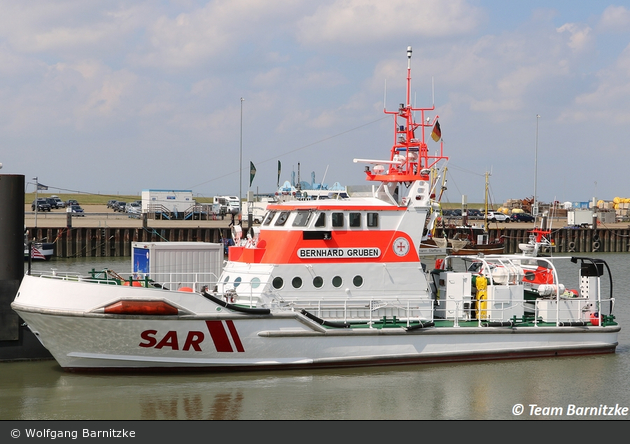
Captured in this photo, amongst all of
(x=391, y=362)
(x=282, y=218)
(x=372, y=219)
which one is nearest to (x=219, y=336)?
(x=282, y=218)

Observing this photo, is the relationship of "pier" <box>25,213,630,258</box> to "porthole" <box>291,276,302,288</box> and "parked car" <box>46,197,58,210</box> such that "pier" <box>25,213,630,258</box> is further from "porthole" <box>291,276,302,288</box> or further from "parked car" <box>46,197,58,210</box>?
"porthole" <box>291,276,302,288</box>

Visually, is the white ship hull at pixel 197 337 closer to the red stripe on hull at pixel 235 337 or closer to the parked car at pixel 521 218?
the red stripe on hull at pixel 235 337

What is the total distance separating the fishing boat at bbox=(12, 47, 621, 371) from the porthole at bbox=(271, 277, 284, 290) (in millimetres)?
21

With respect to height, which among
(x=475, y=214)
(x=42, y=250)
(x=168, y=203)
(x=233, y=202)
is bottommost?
(x=42, y=250)

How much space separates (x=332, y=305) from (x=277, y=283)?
1243 mm

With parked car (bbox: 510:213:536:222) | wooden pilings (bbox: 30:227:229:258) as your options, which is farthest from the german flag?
parked car (bbox: 510:213:536:222)

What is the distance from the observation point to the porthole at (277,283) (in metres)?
15.4

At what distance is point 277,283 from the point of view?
15.4 metres

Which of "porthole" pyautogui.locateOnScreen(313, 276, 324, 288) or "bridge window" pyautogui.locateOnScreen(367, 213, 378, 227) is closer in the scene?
"porthole" pyautogui.locateOnScreen(313, 276, 324, 288)

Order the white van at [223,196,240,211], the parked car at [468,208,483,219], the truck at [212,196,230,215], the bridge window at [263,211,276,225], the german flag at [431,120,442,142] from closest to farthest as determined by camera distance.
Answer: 1. the bridge window at [263,211,276,225]
2. the german flag at [431,120,442,142]
3. the truck at [212,196,230,215]
4. the white van at [223,196,240,211]
5. the parked car at [468,208,483,219]

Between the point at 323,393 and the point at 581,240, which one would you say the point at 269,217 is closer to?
the point at 323,393

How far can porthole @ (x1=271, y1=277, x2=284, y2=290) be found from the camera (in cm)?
1538

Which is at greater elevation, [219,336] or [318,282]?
[318,282]

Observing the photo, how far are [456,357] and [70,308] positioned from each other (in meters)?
7.96
